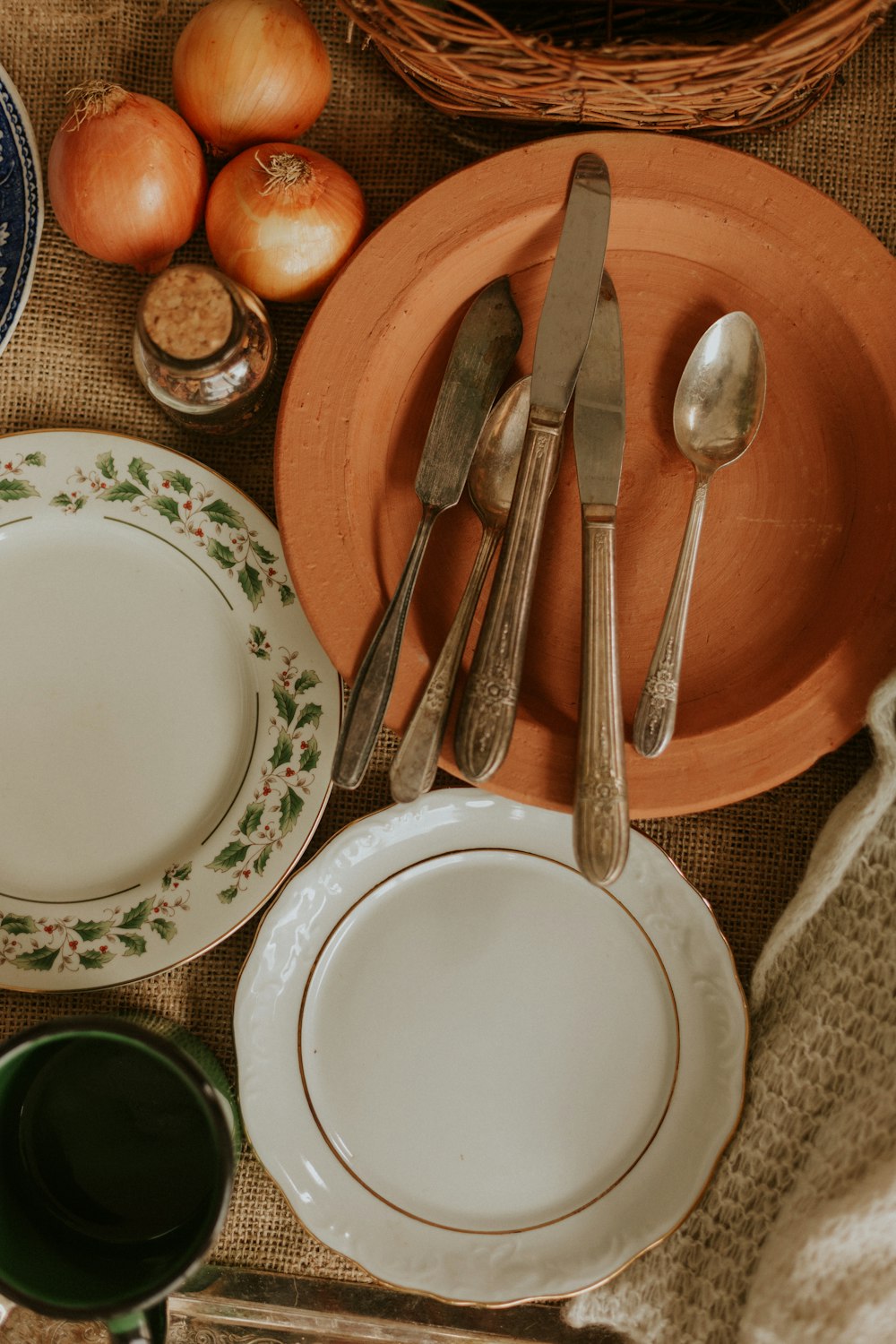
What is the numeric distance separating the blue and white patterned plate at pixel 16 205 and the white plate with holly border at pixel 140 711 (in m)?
0.10

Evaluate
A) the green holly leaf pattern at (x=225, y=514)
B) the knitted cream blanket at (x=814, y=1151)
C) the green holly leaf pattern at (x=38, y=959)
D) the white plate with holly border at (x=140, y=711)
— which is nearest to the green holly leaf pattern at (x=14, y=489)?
the white plate with holly border at (x=140, y=711)

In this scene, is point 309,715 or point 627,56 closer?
point 627,56

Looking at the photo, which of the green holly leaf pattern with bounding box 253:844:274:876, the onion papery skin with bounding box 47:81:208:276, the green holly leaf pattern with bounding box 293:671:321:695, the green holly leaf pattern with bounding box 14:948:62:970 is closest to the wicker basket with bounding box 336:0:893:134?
the onion papery skin with bounding box 47:81:208:276

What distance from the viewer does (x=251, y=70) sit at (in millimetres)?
550

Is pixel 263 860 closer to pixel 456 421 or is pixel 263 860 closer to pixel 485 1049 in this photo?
pixel 485 1049

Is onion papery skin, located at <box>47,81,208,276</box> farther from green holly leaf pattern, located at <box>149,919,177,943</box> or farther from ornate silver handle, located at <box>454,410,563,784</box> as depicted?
green holly leaf pattern, located at <box>149,919,177,943</box>

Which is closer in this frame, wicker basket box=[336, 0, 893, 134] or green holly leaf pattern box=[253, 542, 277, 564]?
wicker basket box=[336, 0, 893, 134]

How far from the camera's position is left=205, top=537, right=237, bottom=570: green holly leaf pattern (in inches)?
24.0

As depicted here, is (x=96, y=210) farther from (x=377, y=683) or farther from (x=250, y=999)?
(x=250, y=999)

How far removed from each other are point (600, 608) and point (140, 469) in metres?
0.33

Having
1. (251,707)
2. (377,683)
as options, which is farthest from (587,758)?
(251,707)

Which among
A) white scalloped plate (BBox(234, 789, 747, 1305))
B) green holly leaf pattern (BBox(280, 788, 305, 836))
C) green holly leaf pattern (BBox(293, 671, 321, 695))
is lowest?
white scalloped plate (BBox(234, 789, 747, 1305))

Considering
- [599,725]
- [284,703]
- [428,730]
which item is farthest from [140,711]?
[599,725]

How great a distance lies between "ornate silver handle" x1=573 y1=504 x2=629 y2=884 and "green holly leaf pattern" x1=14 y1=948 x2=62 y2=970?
0.37m
